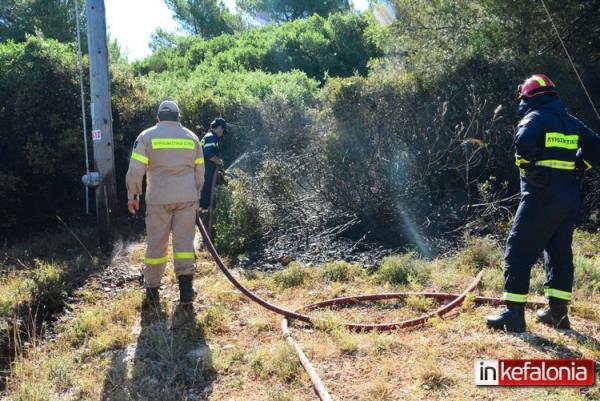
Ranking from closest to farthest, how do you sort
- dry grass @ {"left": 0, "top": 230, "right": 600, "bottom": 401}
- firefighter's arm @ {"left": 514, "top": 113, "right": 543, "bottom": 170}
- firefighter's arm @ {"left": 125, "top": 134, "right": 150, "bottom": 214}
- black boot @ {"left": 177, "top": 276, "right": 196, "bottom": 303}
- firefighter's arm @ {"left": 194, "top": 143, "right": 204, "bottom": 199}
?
1. dry grass @ {"left": 0, "top": 230, "right": 600, "bottom": 401}
2. firefighter's arm @ {"left": 514, "top": 113, "right": 543, "bottom": 170}
3. firefighter's arm @ {"left": 125, "top": 134, "right": 150, "bottom": 214}
4. black boot @ {"left": 177, "top": 276, "right": 196, "bottom": 303}
5. firefighter's arm @ {"left": 194, "top": 143, "right": 204, "bottom": 199}

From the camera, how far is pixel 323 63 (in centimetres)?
1980

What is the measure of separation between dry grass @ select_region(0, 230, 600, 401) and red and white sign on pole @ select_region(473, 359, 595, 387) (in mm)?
82

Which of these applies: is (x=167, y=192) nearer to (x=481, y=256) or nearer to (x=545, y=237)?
(x=545, y=237)

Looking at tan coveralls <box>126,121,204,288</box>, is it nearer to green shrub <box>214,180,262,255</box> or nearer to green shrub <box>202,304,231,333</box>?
green shrub <box>202,304,231,333</box>

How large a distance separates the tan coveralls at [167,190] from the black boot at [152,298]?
5cm

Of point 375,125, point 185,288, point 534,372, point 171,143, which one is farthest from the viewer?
point 375,125

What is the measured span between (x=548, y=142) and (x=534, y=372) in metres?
1.67

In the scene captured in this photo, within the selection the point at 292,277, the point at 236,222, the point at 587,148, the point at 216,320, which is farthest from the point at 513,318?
the point at 236,222

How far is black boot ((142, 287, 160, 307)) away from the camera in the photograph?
4844 mm

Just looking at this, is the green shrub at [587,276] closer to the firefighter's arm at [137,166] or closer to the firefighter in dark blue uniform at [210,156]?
the firefighter's arm at [137,166]

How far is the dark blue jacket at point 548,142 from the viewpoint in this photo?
374 cm

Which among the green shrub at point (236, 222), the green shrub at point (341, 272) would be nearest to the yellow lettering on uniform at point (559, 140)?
the green shrub at point (341, 272)

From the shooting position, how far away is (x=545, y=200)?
12.3 ft

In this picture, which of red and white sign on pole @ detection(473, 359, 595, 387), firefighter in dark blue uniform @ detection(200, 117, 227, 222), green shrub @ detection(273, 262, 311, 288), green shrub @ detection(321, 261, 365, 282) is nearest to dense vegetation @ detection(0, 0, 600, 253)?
firefighter in dark blue uniform @ detection(200, 117, 227, 222)
